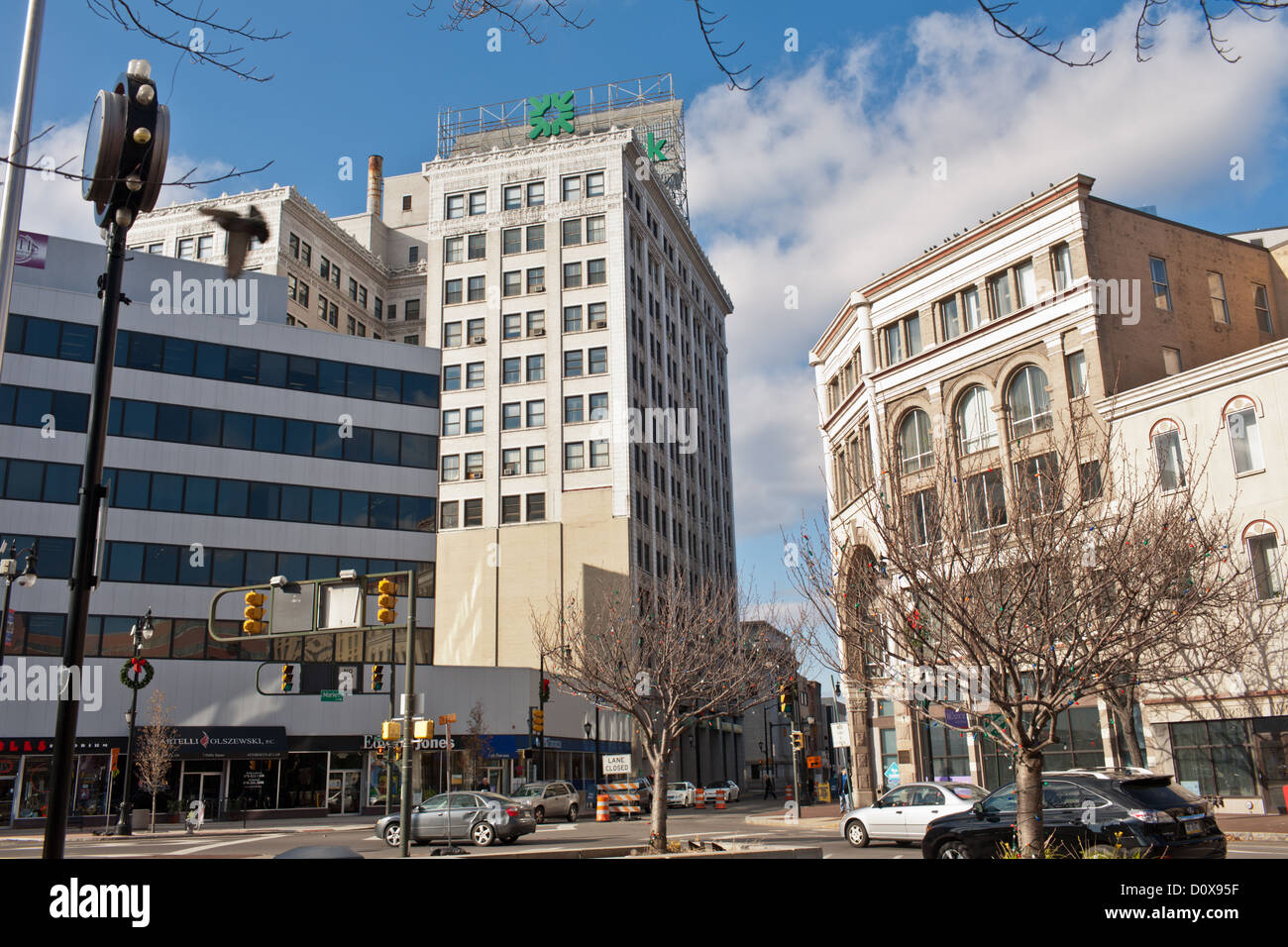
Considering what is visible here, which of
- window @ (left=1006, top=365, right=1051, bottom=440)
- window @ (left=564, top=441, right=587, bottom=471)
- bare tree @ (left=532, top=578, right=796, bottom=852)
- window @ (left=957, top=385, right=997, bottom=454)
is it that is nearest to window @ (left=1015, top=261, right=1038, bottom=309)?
window @ (left=1006, top=365, right=1051, bottom=440)

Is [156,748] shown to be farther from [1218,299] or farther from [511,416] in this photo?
[1218,299]

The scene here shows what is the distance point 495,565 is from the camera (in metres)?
63.1

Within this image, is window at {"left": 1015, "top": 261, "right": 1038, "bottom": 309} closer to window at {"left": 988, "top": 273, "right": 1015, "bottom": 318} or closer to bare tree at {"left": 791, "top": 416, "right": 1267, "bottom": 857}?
window at {"left": 988, "top": 273, "right": 1015, "bottom": 318}

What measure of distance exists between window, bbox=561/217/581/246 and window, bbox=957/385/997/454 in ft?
118

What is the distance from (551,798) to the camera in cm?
4072

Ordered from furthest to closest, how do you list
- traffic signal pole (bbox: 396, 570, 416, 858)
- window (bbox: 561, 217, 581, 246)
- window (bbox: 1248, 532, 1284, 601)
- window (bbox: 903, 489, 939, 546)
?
1. window (bbox: 561, 217, 581, 246)
2. window (bbox: 1248, 532, 1284, 601)
3. traffic signal pole (bbox: 396, 570, 416, 858)
4. window (bbox: 903, 489, 939, 546)

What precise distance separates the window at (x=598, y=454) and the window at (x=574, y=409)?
2.07 meters

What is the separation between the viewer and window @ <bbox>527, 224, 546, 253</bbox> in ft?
228

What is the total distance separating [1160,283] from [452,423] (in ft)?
140

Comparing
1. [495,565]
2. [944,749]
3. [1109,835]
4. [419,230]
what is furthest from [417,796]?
[419,230]

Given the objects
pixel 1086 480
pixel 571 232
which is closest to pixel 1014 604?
pixel 1086 480

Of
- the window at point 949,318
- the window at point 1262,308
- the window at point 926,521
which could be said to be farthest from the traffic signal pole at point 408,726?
the window at point 1262,308
